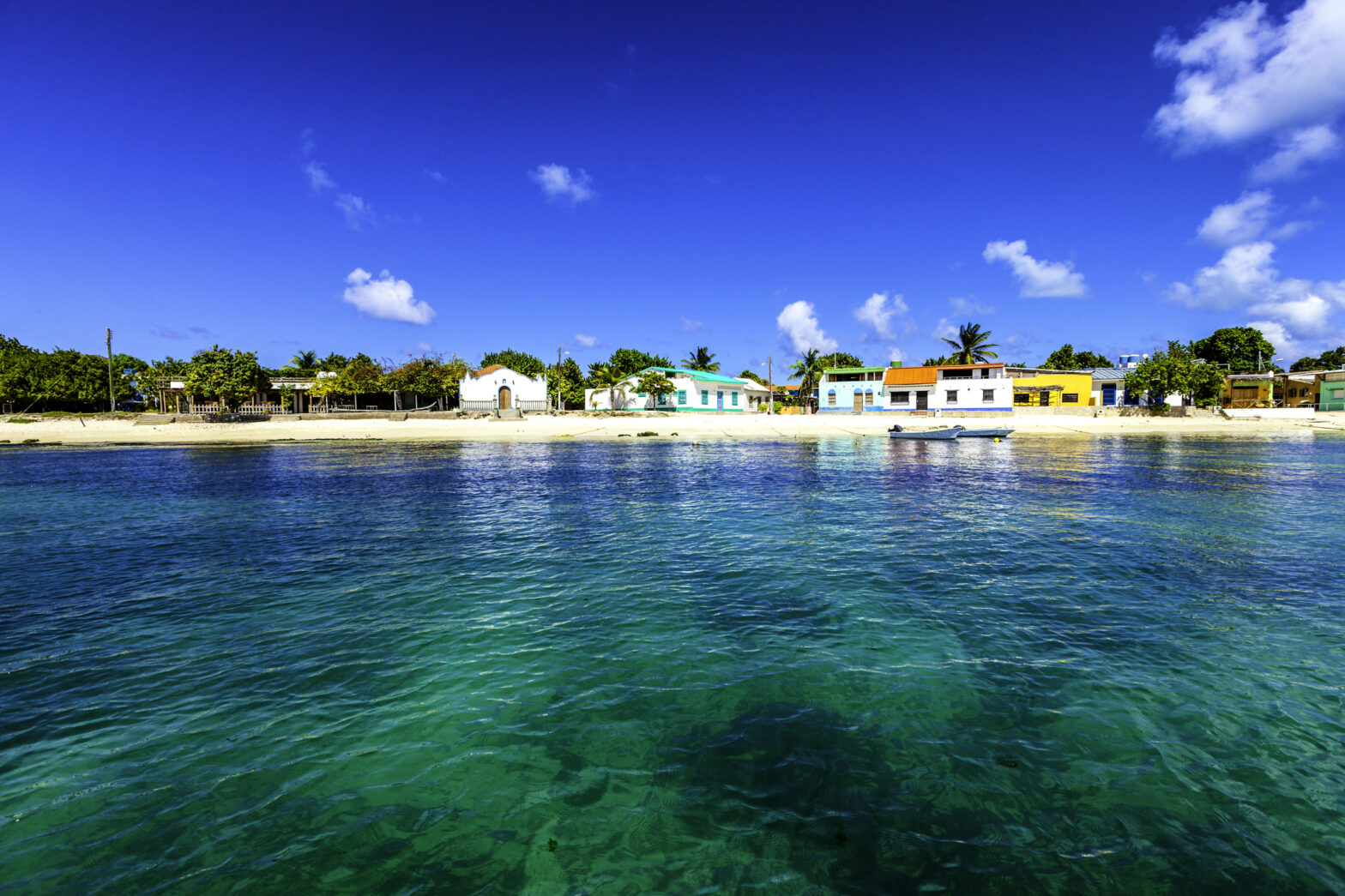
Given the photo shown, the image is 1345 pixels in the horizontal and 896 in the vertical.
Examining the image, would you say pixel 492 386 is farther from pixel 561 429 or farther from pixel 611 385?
pixel 561 429

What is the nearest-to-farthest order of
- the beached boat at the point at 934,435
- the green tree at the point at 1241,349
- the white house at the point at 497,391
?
the beached boat at the point at 934,435 → the white house at the point at 497,391 → the green tree at the point at 1241,349

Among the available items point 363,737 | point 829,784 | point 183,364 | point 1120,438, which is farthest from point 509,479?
point 183,364

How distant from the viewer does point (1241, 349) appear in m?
90.7

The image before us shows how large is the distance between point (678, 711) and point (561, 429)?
53.4 metres

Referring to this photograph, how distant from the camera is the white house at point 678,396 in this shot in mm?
77562

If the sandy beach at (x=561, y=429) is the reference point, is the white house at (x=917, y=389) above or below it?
above

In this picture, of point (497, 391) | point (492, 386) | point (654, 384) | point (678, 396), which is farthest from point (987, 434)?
point (492, 386)

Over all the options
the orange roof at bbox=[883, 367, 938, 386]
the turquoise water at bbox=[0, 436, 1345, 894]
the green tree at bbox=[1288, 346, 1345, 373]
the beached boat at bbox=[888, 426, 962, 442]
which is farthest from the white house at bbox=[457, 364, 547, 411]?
the green tree at bbox=[1288, 346, 1345, 373]

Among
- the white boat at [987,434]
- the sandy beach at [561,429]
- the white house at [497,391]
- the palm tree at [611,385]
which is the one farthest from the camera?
the palm tree at [611,385]

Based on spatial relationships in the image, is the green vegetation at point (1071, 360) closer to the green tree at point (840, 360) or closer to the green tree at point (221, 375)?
the green tree at point (840, 360)

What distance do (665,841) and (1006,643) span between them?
5.80 metres

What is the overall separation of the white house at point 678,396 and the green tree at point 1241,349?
75.4m

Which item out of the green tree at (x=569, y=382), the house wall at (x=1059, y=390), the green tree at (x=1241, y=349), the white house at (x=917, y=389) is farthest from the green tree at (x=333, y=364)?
the green tree at (x=1241, y=349)

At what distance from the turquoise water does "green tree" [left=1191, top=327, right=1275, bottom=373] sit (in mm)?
102914
